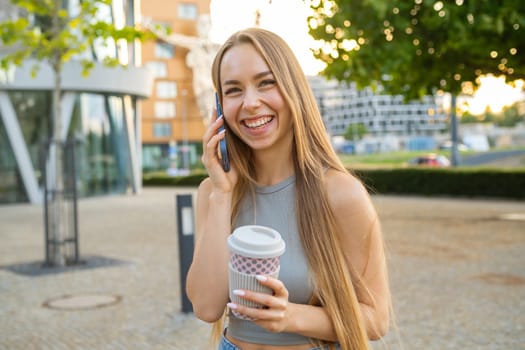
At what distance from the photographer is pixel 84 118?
97.4ft

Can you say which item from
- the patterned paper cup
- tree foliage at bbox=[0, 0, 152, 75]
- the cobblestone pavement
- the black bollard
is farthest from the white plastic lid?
tree foliage at bbox=[0, 0, 152, 75]

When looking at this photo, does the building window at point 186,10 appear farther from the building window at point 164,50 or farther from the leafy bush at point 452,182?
the leafy bush at point 452,182

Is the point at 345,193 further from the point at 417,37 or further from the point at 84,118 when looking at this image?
the point at 84,118

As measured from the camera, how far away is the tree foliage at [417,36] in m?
11.1

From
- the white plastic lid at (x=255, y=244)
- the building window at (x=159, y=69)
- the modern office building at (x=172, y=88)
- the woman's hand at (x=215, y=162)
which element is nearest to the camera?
the white plastic lid at (x=255, y=244)

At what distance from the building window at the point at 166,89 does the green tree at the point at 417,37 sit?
5999cm

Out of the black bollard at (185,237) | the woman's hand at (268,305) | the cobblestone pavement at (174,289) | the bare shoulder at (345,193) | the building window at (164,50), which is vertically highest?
the building window at (164,50)

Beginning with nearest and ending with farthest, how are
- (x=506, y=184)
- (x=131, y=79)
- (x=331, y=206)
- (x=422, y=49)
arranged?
(x=331, y=206) → (x=422, y=49) → (x=506, y=184) → (x=131, y=79)

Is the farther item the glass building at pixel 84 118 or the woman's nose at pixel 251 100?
the glass building at pixel 84 118

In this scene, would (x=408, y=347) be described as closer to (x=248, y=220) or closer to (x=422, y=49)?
(x=248, y=220)

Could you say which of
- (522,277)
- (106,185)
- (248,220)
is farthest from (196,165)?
(248,220)

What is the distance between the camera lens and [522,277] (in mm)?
8539

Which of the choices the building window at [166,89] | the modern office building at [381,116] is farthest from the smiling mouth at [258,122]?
the modern office building at [381,116]

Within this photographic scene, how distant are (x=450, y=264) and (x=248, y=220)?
8.28 meters
